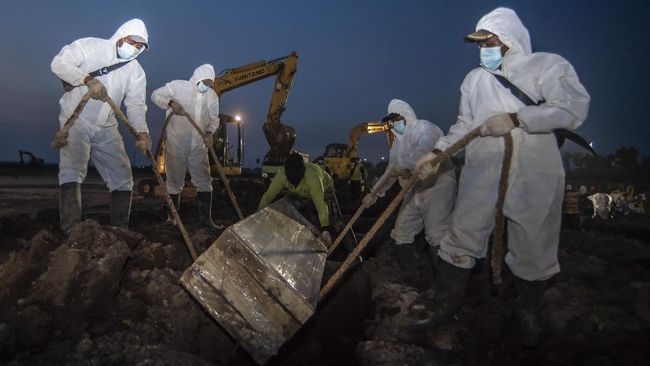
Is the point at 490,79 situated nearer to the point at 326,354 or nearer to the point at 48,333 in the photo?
the point at 326,354

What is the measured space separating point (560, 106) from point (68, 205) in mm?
4122

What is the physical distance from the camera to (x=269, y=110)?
1402 cm

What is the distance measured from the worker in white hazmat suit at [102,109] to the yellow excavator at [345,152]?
13.3 m

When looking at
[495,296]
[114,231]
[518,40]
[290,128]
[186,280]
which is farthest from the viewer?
[290,128]

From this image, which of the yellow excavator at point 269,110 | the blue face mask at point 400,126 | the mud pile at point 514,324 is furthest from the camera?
the yellow excavator at point 269,110

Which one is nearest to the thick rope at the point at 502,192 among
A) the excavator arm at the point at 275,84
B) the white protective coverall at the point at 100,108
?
the white protective coverall at the point at 100,108

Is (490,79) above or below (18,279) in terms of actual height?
above

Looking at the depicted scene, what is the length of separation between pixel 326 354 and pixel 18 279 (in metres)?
2.23

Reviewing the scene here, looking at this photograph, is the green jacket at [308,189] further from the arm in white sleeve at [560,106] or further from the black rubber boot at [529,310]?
the arm in white sleeve at [560,106]

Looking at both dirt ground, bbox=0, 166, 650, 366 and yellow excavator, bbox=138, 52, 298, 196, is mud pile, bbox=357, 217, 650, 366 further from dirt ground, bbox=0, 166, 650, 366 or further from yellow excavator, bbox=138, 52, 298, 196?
yellow excavator, bbox=138, 52, 298, 196

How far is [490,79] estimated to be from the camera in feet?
9.91

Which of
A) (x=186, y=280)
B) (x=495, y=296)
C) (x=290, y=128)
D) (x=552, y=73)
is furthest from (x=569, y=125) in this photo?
(x=290, y=128)

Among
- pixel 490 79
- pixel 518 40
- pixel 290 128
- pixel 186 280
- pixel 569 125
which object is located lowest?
pixel 290 128

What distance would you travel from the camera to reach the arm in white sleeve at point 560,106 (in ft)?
8.39
